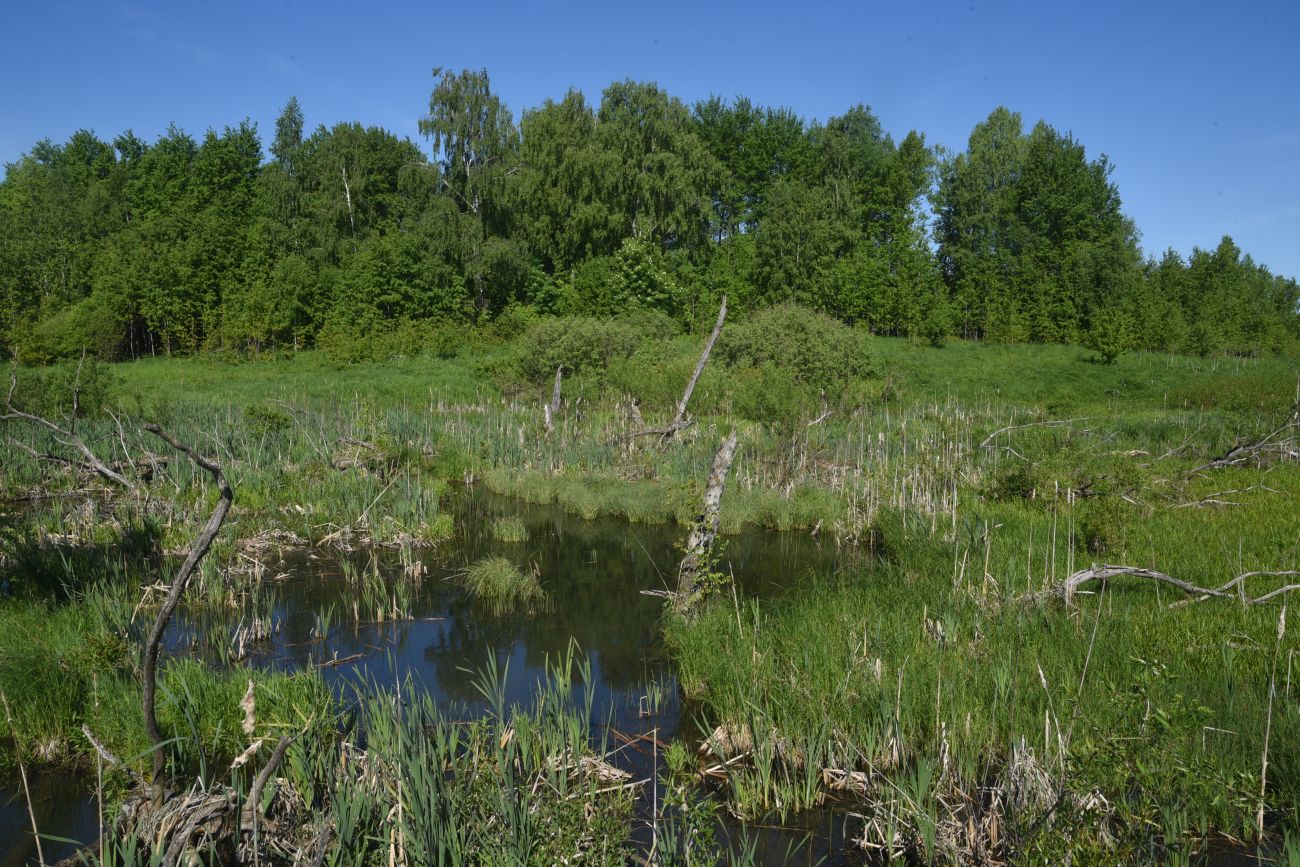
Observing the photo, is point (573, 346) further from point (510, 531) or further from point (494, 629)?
point (494, 629)

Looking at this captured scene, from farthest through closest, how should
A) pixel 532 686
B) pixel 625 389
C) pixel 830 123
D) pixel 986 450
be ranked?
pixel 830 123 → pixel 625 389 → pixel 986 450 → pixel 532 686

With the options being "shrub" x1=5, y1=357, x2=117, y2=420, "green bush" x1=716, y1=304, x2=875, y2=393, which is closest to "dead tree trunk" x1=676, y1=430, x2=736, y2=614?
"shrub" x1=5, y1=357, x2=117, y2=420

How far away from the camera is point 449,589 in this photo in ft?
36.3

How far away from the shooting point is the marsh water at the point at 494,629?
594cm

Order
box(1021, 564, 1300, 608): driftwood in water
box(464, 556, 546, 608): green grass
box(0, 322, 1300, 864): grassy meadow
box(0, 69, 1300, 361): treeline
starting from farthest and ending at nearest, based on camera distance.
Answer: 1. box(0, 69, 1300, 361): treeline
2. box(464, 556, 546, 608): green grass
3. box(1021, 564, 1300, 608): driftwood in water
4. box(0, 322, 1300, 864): grassy meadow

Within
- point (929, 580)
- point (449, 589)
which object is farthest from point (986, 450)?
point (449, 589)

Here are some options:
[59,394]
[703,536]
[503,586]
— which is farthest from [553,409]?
[703,536]

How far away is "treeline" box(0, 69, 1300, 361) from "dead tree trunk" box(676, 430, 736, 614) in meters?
32.5

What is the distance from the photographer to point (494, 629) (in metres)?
9.72

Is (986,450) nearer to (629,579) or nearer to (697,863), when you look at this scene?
(629,579)

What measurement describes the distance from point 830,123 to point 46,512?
5520cm

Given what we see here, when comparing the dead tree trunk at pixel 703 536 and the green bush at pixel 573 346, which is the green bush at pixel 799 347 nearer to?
the green bush at pixel 573 346

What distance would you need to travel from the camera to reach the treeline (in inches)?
1686

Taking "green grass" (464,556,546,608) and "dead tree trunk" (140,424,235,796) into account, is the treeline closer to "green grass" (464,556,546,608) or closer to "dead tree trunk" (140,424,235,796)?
"green grass" (464,556,546,608)
